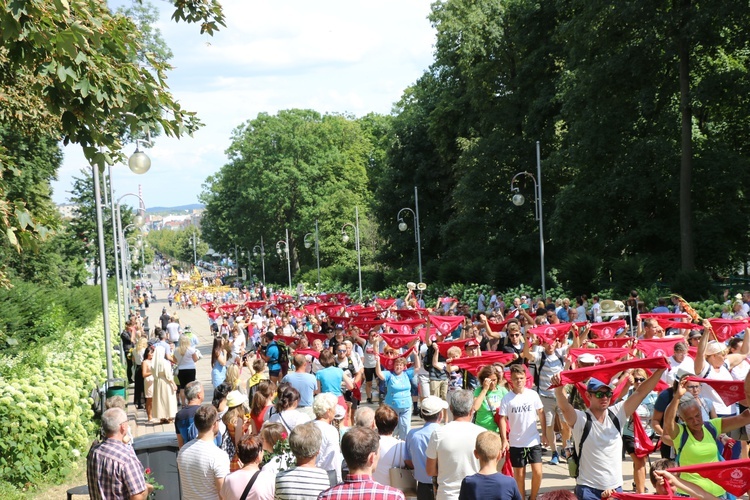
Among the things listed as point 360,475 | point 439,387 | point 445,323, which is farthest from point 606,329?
point 360,475

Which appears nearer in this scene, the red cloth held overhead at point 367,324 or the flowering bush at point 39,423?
the flowering bush at point 39,423

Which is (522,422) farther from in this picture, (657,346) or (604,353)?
(657,346)

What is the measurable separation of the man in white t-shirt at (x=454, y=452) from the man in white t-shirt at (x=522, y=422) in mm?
1920

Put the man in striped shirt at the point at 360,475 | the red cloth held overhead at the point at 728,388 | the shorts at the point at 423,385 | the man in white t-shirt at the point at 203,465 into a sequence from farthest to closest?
the shorts at the point at 423,385
the red cloth held overhead at the point at 728,388
the man in white t-shirt at the point at 203,465
the man in striped shirt at the point at 360,475

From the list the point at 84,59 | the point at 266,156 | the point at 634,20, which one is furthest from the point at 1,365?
the point at 266,156

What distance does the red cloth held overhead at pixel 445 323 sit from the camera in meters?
19.3

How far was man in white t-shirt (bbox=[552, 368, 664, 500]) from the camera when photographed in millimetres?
7312

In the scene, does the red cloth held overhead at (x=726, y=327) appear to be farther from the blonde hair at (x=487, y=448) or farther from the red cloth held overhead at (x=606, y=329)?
the blonde hair at (x=487, y=448)

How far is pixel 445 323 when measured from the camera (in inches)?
770

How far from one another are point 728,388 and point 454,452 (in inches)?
119

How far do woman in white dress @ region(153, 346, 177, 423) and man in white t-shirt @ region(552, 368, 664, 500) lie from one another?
10.9 m

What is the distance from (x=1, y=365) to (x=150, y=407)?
10.4 ft

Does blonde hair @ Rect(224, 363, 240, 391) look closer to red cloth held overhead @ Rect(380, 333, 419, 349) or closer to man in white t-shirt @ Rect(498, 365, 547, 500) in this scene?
man in white t-shirt @ Rect(498, 365, 547, 500)

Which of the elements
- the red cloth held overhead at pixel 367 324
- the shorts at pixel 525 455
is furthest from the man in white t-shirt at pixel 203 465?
the red cloth held overhead at pixel 367 324
